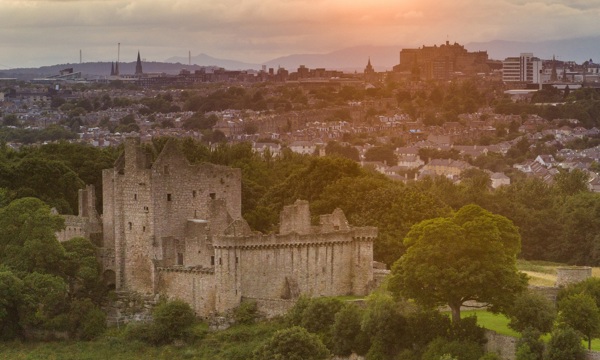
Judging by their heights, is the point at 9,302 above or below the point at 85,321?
above

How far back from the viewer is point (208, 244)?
58.8 m

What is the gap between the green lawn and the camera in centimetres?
5069

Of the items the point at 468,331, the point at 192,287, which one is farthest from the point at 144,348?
the point at 468,331

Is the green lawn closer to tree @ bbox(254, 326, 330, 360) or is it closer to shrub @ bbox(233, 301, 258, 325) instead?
tree @ bbox(254, 326, 330, 360)

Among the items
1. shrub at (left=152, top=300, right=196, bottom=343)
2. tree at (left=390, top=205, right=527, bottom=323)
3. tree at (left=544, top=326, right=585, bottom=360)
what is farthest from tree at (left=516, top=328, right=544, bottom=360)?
shrub at (left=152, top=300, right=196, bottom=343)

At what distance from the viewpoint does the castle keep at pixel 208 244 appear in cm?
5812

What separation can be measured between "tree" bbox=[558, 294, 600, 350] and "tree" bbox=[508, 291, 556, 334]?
433 mm

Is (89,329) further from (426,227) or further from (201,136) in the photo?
(201,136)

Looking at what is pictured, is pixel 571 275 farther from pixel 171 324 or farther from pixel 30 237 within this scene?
pixel 30 237

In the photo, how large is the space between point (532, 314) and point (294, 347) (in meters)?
7.57

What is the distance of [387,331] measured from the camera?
52375 millimetres

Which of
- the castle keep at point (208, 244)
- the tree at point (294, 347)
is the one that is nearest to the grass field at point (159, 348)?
the castle keep at point (208, 244)

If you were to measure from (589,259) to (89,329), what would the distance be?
3004 centimetres

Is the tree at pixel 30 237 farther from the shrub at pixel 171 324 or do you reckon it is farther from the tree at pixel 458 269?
the tree at pixel 458 269
